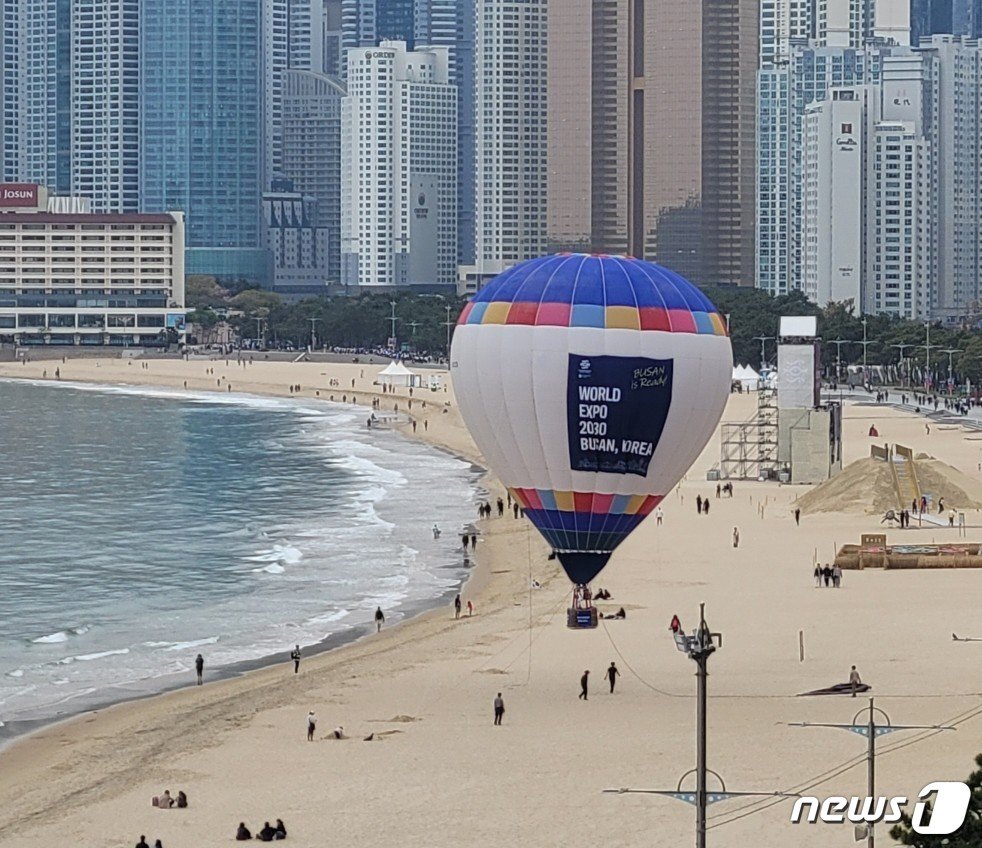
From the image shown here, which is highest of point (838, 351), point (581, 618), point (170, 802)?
point (838, 351)

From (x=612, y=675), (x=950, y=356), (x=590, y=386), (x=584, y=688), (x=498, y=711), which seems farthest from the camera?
(x=950, y=356)

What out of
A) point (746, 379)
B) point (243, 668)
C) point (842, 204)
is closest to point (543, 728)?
point (243, 668)

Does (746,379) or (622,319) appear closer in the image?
(622,319)

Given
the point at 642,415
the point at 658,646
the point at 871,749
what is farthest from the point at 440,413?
the point at 871,749

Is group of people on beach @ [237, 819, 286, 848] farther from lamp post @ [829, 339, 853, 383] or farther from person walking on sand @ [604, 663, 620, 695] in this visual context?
lamp post @ [829, 339, 853, 383]

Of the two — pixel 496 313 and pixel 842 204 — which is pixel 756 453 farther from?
pixel 842 204

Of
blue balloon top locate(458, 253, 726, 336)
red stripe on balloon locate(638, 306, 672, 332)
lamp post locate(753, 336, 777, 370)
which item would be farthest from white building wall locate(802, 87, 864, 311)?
red stripe on balloon locate(638, 306, 672, 332)

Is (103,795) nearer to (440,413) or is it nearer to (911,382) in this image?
(440,413)
